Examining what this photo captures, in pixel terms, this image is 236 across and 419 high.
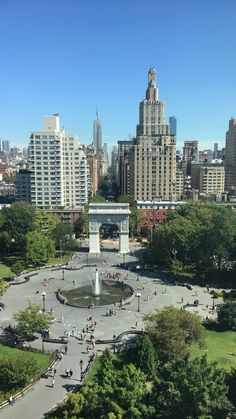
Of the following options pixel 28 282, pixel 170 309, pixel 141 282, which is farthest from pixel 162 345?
pixel 28 282

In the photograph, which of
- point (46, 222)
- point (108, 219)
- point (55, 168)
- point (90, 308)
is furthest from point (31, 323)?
point (55, 168)

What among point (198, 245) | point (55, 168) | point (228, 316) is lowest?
point (228, 316)

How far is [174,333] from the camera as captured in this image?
36406mm

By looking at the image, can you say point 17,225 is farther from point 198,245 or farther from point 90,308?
point 198,245

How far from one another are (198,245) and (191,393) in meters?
43.3

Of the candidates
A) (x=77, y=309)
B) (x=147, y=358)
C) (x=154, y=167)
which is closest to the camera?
(x=147, y=358)

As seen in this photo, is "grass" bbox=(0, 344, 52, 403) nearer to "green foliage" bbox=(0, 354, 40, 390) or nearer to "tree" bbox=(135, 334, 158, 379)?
"green foliage" bbox=(0, 354, 40, 390)

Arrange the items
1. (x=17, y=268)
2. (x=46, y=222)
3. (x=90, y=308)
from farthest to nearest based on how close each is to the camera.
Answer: (x=46, y=222) < (x=17, y=268) < (x=90, y=308)

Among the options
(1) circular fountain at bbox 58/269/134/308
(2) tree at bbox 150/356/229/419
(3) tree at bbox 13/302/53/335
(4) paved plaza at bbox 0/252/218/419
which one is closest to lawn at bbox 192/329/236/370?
(4) paved plaza at bbox 0/252/218/419

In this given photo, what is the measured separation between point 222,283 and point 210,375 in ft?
132

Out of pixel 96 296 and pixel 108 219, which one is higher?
pixel 108 219

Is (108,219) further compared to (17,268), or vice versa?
(108,219)

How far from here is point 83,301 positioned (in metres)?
58.2

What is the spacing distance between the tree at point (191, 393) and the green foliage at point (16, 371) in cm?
1131
